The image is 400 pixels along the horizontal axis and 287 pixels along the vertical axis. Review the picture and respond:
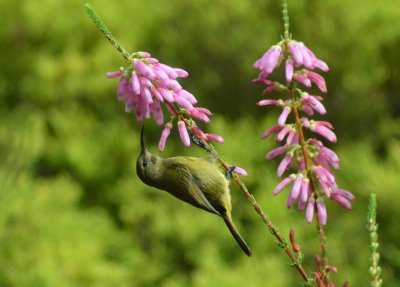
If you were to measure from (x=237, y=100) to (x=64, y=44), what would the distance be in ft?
6.52

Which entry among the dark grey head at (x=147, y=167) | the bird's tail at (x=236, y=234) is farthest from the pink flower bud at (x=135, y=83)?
the dark grey head at (x=147, y=167)

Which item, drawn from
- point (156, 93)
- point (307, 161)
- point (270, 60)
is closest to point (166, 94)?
point (156, 93)

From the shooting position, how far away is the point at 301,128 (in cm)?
196

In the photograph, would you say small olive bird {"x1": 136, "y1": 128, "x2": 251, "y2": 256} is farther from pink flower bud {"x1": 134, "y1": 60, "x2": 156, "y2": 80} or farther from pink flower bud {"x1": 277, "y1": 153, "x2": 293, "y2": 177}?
pink flower bud {"x1": 134, "y1": 60, "x2": 156, "y2": 80}

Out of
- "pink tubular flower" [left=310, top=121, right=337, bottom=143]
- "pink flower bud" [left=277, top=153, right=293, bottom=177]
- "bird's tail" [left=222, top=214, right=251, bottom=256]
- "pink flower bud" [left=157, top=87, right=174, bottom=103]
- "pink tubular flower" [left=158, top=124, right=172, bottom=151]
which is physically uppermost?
"pink flower bud" [left=157, top=87, right=174, bottom=103]

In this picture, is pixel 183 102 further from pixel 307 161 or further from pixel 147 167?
pixel 147 167

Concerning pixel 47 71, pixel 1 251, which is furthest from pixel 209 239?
pixel 47 71

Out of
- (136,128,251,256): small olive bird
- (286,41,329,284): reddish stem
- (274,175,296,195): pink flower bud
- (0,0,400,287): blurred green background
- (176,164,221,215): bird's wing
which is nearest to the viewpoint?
(286,41,329,284): reddish stem

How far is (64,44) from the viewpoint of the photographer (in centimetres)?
873

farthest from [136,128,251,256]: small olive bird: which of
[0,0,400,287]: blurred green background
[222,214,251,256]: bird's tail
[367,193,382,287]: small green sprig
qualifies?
[0,0,400,287]: blurred green background

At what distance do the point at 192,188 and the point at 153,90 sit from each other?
0.83m

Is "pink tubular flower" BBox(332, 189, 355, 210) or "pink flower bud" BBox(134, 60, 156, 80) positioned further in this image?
"pink tubular flower" BBox(332, 189, 355, 210)

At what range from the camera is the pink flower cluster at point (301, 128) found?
A: 193cm

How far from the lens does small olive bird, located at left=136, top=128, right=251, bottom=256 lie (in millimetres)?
2668
